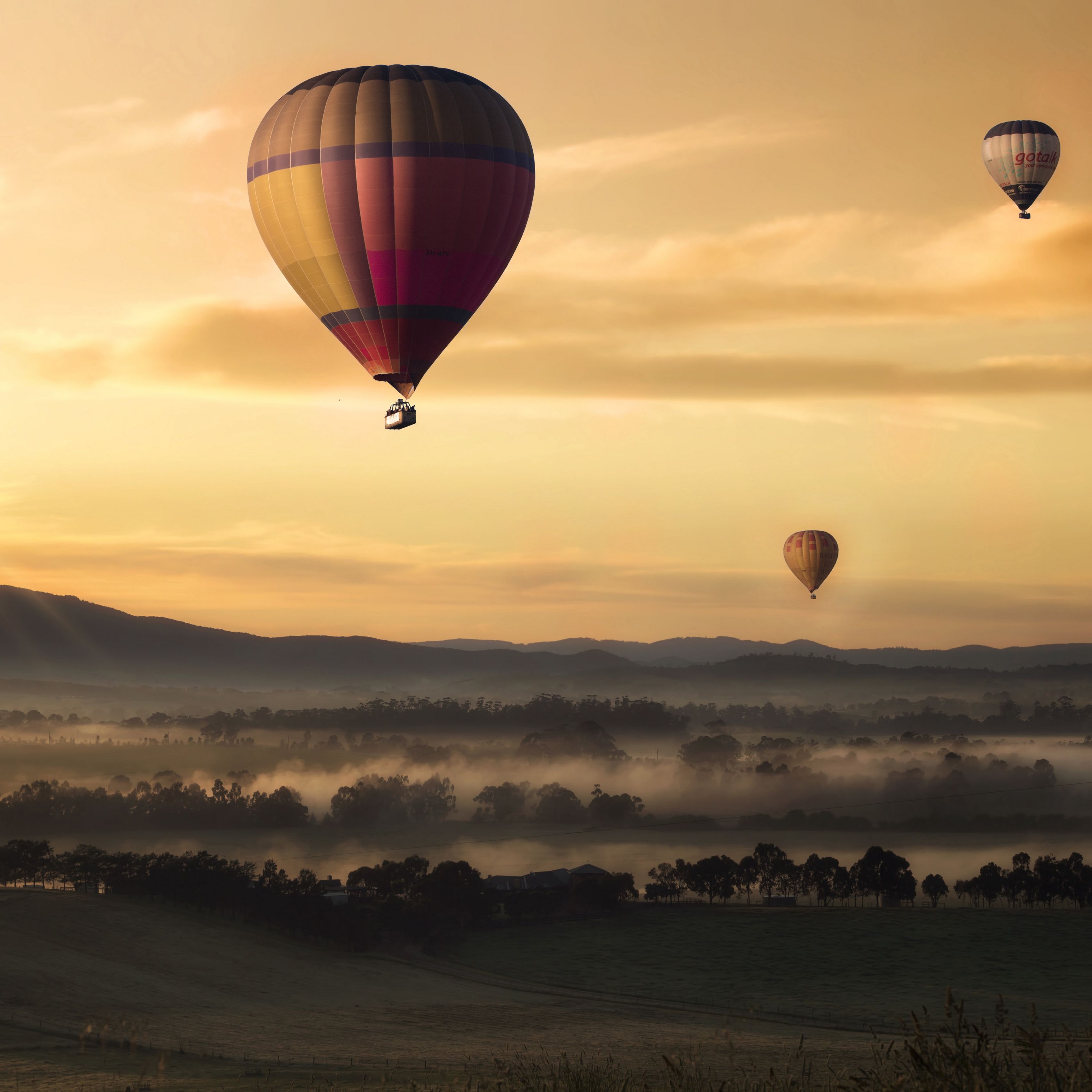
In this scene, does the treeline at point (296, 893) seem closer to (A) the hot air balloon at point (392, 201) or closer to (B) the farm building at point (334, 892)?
(B) the farm building at point (334, 892)

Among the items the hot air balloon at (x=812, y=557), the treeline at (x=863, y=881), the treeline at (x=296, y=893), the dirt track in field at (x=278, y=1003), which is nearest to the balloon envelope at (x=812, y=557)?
the hot air balloon at (x=812, y=557)

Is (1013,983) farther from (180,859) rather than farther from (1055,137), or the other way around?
(180,859)

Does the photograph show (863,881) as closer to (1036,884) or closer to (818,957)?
(1036,884)

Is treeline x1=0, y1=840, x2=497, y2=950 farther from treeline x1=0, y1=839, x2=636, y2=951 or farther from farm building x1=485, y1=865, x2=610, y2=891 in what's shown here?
farm building x1=485, y1=865, x2=610, y2=891

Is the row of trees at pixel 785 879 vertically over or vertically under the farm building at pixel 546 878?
over

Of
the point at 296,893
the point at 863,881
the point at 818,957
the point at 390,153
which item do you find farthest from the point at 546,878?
the point at 390,153

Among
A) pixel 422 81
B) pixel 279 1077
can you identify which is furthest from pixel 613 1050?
pixel 422 81

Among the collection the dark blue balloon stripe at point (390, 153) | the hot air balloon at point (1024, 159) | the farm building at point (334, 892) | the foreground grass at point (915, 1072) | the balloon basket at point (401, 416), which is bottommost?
the farm building at point (334, 892)
